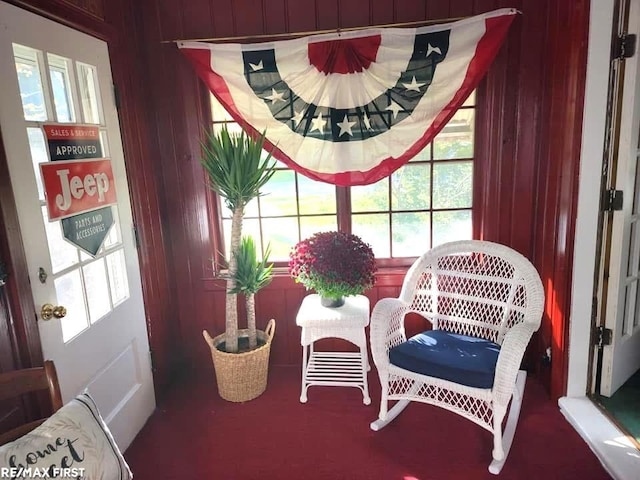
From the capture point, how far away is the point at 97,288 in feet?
6.93

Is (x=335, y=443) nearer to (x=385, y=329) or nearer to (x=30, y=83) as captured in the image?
(x=385, y=329)

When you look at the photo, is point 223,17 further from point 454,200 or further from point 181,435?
point 181,435

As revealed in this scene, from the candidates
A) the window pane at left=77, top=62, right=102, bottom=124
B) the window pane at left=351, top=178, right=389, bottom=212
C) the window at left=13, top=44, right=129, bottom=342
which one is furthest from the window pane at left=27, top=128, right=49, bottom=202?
the window pane at left=351, top=178, right=389, bottom=212

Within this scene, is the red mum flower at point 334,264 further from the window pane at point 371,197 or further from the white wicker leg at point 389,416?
the white wicker leg at point 389,416

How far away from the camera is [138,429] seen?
2.40m

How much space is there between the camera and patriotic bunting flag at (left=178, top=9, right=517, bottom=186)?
2.43m

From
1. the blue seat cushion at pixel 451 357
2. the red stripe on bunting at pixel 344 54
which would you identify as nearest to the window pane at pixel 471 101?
the red stripe on bunting at pixel 344 54

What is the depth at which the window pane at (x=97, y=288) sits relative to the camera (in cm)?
205

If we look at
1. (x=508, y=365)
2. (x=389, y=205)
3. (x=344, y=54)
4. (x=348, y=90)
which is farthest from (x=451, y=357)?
(x=344, y=54)

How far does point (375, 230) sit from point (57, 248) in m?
1.73

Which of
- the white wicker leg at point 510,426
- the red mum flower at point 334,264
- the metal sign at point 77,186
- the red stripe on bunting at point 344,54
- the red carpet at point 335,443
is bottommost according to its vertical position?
the red carpet at point 335,443

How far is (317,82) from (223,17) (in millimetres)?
649

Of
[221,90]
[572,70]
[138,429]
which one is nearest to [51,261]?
[138,429]

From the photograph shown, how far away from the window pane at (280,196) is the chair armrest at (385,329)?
900 millimetres
